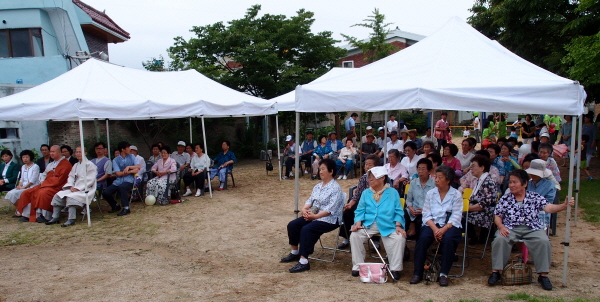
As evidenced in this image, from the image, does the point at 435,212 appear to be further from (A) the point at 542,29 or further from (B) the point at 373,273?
(A) the point at 542,29

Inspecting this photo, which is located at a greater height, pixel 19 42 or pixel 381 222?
pixel 19 42

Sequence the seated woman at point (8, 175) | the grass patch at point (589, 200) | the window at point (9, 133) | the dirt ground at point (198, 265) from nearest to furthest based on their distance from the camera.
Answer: the dirt ground at point (198, 265) → the grass patch at point (589, 200) → the seated woman at point (8, 175) → the window at point (9, 133)

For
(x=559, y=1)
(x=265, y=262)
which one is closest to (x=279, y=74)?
(x=559, y=1)

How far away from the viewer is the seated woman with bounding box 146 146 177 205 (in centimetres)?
890

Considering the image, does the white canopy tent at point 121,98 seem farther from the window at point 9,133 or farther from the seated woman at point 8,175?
the window at point 9,133

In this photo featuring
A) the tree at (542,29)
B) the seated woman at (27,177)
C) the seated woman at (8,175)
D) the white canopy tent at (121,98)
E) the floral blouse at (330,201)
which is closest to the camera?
the floral blouse at (330,201)

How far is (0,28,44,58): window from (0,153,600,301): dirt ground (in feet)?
27.4

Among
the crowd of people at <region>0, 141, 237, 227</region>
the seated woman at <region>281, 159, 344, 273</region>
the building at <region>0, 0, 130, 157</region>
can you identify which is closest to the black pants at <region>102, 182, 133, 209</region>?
the crowd of people at <region>0, 141, 237, 227</region>

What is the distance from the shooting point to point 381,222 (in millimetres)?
4672

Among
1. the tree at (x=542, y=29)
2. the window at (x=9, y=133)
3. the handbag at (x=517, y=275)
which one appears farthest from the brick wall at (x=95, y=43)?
the handbag at (x=517, y=275)

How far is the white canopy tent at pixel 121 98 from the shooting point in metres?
7.23

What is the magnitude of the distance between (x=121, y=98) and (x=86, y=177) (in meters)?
1.45

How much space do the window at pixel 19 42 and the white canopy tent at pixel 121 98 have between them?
22.1ft

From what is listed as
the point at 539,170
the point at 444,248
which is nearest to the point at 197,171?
the point at 444,248
